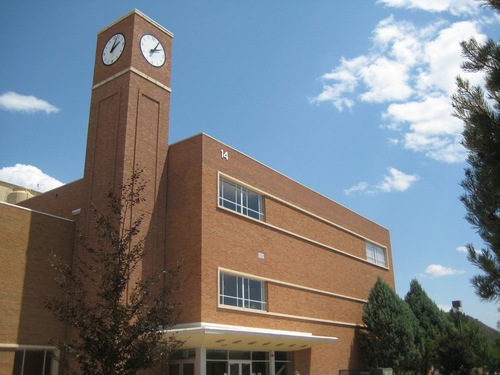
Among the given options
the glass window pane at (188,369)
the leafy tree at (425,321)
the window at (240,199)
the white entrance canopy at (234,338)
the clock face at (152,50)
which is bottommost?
the glass window pane at (188,369)

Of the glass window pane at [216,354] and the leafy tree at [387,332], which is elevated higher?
the leafy tree at [387,332]

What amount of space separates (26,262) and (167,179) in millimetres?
6980

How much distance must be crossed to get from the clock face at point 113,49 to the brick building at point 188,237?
0.22 feet

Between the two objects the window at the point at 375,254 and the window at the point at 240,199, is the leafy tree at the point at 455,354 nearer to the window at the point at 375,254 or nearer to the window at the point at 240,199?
the window at the point at 375,254

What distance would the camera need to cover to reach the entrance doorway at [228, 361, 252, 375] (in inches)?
844

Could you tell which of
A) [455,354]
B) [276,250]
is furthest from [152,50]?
[455,354]

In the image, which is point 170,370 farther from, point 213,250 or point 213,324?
point 213,250

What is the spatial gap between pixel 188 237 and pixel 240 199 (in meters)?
3.90

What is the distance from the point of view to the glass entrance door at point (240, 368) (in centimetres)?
2144

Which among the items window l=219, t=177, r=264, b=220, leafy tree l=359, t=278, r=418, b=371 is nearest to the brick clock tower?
window l=219, t=177, r=264, b=220

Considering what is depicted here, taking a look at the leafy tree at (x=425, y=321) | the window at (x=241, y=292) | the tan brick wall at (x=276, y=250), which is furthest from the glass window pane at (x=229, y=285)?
the leafy tree at (x=425, y=321)

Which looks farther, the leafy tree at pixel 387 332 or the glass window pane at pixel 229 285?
the leafy tree at pixel 387 332

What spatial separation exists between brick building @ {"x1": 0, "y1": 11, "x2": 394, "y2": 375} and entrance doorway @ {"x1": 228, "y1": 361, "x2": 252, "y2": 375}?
4 centimetres

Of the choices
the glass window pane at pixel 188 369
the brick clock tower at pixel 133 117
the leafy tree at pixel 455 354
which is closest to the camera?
the glass window pane at pixel 188 369
